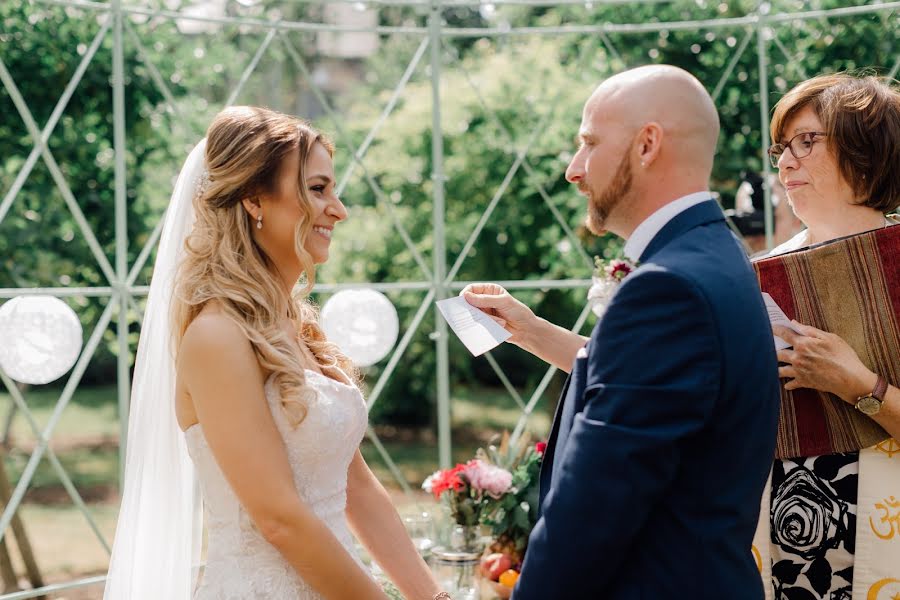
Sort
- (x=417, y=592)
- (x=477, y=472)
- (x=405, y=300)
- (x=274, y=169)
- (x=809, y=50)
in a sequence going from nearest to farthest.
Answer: (x=274, y=169), (x=417, y=592), (x=477, y=472), (x=809, y=50), (x=405, y=300)

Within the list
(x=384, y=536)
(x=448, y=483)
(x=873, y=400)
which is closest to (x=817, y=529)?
(x=873, y=400)

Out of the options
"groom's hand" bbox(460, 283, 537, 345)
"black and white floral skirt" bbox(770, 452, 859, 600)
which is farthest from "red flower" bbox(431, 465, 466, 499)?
"black and white floral skirt" bbox(770, 452, 859, 600)

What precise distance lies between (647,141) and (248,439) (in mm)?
1003

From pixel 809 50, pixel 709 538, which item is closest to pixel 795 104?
pixel 709 538

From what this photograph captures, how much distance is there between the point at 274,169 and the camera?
2234mm

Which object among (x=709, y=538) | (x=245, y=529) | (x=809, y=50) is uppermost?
(x=809, y=50)

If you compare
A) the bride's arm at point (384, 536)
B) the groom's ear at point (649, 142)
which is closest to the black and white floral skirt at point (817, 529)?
the bride's arm at point (384, 536)

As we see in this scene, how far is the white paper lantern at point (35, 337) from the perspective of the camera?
3.87m

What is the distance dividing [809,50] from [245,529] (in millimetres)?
4898

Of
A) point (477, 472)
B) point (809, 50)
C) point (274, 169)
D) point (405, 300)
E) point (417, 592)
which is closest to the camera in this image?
point (274, 169)

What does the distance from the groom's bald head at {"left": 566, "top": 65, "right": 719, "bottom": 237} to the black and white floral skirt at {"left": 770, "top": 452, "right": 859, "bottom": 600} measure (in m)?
0.92

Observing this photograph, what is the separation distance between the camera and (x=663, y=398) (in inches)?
59.4

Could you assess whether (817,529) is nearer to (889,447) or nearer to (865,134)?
(889,447)

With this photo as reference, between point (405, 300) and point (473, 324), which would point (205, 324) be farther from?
point (405, 300)
